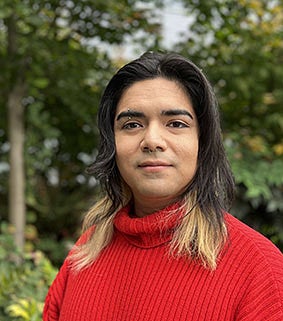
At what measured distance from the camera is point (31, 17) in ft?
10.2

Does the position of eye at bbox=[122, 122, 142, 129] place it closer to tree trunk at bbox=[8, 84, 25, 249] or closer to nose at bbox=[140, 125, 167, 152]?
nose at bbox=[140, 125, 167, 152]

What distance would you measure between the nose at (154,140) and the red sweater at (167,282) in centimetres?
19

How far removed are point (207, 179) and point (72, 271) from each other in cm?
50

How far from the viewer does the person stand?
4.79 feet

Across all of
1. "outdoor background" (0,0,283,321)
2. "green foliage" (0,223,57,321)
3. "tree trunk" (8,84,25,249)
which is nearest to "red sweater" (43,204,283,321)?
"green foliage" (0,223,57,321)

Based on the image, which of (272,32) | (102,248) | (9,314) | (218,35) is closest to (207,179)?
(102,248)

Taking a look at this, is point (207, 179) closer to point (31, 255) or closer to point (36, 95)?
point (31, 255)

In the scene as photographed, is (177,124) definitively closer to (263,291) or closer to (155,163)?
(155,163)

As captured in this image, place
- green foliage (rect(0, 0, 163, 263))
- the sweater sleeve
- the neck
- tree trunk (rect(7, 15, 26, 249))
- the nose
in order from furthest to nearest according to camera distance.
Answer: tree trunk (rect(7, 15, 26, 249))
green foliage (rect(0, 0, 163, 263))
the neck
the nose
the sweater sleeve

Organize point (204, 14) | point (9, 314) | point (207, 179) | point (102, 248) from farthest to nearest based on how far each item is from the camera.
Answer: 1. point (204, 14)
2. point (9, 314)
3. point (102, 248)
4. point (207, 179)

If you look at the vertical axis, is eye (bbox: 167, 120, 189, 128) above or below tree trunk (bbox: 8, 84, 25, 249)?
above

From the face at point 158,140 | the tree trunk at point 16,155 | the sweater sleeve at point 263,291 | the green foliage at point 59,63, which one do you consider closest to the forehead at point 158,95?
the face at point 158,140

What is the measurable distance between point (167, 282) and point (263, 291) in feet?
0.80

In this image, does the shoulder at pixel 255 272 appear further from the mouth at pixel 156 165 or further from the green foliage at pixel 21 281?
the green foliage at pixel 21 281
